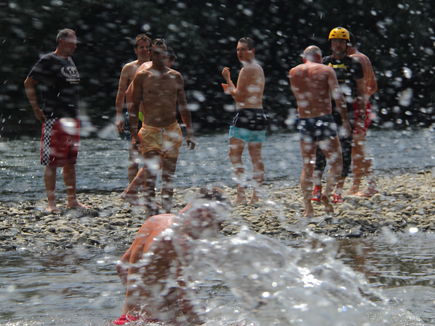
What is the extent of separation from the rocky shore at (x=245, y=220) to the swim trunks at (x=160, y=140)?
0.91m

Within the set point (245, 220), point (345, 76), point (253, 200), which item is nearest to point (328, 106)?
point (345, 76)

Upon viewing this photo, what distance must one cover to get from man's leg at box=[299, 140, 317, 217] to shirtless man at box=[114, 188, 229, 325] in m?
3.54

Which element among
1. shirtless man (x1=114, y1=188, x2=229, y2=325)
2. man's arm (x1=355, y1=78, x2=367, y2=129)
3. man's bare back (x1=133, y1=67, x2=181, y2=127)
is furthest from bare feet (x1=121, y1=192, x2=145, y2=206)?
shirtless man (x1=114, y1=188, x2=229, y2=325)

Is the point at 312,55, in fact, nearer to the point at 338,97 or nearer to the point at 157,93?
the point at 338,97

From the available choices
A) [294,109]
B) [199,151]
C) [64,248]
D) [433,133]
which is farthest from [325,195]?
[294,109]

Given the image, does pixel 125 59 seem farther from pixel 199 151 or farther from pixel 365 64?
pixel 365 64

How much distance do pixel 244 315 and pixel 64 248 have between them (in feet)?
8.74

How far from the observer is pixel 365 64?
802 centimetres

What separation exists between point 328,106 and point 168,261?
13.5 feet

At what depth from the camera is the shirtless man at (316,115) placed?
7.01 m

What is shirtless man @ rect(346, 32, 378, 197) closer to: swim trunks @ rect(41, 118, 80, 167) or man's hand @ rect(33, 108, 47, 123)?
swim trunks @ rect(41, 118, 80, 167)

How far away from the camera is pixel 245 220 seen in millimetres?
7090

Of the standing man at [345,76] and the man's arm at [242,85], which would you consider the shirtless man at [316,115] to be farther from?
the man's arm at [242,85]

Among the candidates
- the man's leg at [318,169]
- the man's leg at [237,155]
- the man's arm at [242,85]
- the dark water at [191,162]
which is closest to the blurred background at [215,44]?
the dark water at [191,162]
